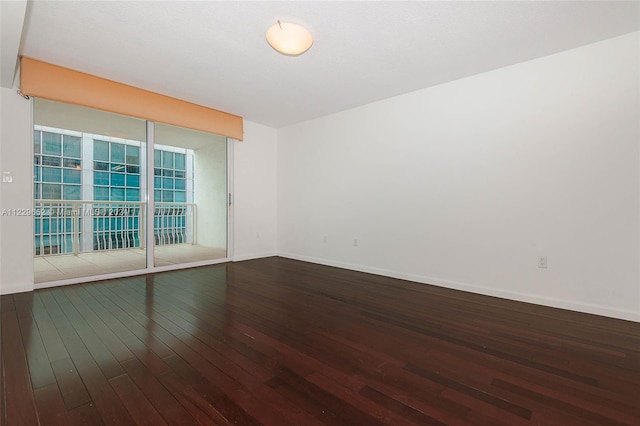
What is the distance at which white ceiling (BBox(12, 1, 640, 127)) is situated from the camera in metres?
2.21

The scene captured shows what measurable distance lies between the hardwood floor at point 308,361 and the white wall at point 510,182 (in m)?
0.40

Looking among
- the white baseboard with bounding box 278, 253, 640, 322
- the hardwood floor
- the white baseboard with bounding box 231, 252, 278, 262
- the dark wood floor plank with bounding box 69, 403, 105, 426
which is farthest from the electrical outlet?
the white baseboard with bounding box 231, 252, 278, 262

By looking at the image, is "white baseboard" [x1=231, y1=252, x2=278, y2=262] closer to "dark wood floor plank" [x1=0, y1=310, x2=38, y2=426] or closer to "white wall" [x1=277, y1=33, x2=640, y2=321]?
"white wall" [x1=277, y1=33, x2=640, y2=321]

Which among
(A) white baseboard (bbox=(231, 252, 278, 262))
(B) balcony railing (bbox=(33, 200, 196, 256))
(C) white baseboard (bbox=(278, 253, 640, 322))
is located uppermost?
(B) balcony railing (bbox=(33, 200, 196, 256))

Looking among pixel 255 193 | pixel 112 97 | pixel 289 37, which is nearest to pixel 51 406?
pixel 289 37

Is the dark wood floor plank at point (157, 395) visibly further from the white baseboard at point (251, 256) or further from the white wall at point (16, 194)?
the white baseboard at point (251, 256)

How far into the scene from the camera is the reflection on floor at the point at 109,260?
12.3 feet

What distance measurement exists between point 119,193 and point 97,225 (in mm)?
659

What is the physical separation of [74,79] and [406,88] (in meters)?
3.95

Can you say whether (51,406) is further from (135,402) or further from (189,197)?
(189,197)

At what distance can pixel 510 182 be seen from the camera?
308 cm

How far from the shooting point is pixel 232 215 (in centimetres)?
507

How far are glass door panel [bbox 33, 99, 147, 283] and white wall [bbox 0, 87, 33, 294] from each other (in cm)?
18

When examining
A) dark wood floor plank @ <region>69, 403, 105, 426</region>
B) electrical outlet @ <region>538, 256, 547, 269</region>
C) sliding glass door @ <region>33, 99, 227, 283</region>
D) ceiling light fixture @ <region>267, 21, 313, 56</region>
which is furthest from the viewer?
sliding glass door @ <region>33, 99, 227, 283</region>
